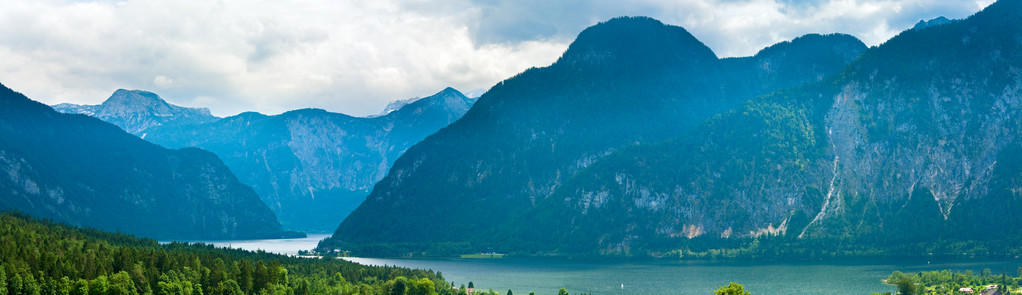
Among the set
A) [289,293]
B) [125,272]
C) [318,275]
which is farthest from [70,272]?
[318,275]

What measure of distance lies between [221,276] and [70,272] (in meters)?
23.2

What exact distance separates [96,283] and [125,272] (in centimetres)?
683

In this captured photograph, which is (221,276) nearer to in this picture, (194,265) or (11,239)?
(194,265)

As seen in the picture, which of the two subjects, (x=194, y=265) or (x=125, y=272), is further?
(x=194, y=265)

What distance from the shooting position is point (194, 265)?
6826 inches

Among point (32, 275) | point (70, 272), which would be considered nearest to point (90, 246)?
point (70, 272)

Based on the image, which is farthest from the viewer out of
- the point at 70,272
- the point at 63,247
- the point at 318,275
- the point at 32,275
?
the point at 318,275

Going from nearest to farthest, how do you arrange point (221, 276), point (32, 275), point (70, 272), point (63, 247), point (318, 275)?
point (32, 275), point (70, 272), point (221, 276), point (63, 247), point (318, 275)

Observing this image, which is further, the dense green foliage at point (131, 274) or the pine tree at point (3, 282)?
the dense green foliage at point (131, 274)

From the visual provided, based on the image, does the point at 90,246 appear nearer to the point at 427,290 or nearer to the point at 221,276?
the point at 221,276

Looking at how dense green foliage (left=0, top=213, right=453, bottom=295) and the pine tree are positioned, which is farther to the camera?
dense green foliage (left=0, top=213, right=453, bottom=295)

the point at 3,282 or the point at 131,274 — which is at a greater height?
the point at 131,274

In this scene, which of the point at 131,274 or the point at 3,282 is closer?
the point at 3,282

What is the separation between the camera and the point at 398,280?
188625 mm
